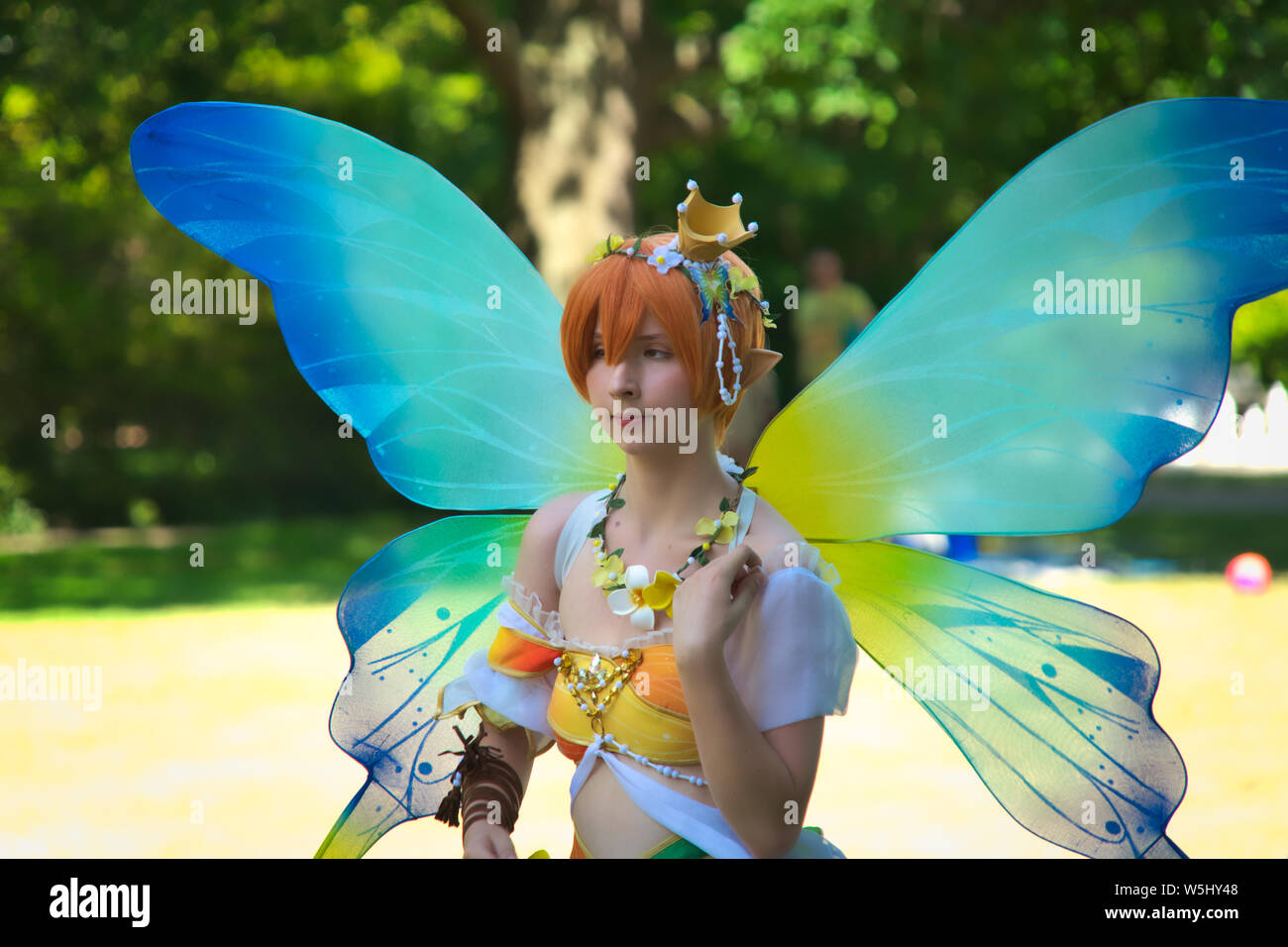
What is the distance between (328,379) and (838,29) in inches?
363

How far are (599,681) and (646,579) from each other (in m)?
0.22

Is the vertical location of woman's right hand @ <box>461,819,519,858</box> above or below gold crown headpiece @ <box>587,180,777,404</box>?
below

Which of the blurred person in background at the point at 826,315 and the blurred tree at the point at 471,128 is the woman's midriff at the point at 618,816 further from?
the blurred person in background at the point at 826,315

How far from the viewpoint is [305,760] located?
22.3 feet

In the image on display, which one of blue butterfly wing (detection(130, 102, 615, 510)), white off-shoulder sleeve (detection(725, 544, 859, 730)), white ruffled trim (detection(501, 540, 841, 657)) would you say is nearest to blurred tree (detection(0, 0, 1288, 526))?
blue butterfly wing (detection(130, 102, 615, 510))

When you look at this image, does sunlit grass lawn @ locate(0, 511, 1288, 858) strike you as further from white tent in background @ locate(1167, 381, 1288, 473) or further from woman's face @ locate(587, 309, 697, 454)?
woman's face @ locate(587, 309, 697, 454)

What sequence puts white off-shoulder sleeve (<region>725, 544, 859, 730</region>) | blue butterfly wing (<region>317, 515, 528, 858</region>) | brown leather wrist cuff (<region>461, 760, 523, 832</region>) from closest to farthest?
white off-shoulder sleeve (<region>725, 544, 859, 730</region>)
brown leather wrist cuff (<region>461, 760, 523, 832</region>)
blue butterfly wing (<region>317, 515, 528, 858</region>)

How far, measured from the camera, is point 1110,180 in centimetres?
228

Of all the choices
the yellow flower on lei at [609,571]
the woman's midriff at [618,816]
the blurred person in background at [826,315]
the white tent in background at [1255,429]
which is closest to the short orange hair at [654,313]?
the yellow flower on lei at [609,571]

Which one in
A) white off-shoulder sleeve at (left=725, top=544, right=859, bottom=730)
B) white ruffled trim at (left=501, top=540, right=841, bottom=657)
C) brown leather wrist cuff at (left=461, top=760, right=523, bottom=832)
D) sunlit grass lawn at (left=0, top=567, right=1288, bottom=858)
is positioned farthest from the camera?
sunlit grass lawn at (left=0, top=567, right=1288, bottom=858)

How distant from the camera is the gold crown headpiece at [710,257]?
2262mm

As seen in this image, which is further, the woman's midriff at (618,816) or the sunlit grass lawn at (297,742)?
the sunlit grass lawn at (297,742)

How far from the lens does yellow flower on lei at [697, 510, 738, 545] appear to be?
2270 mm

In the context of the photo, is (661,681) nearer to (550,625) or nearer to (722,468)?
(550,625)
